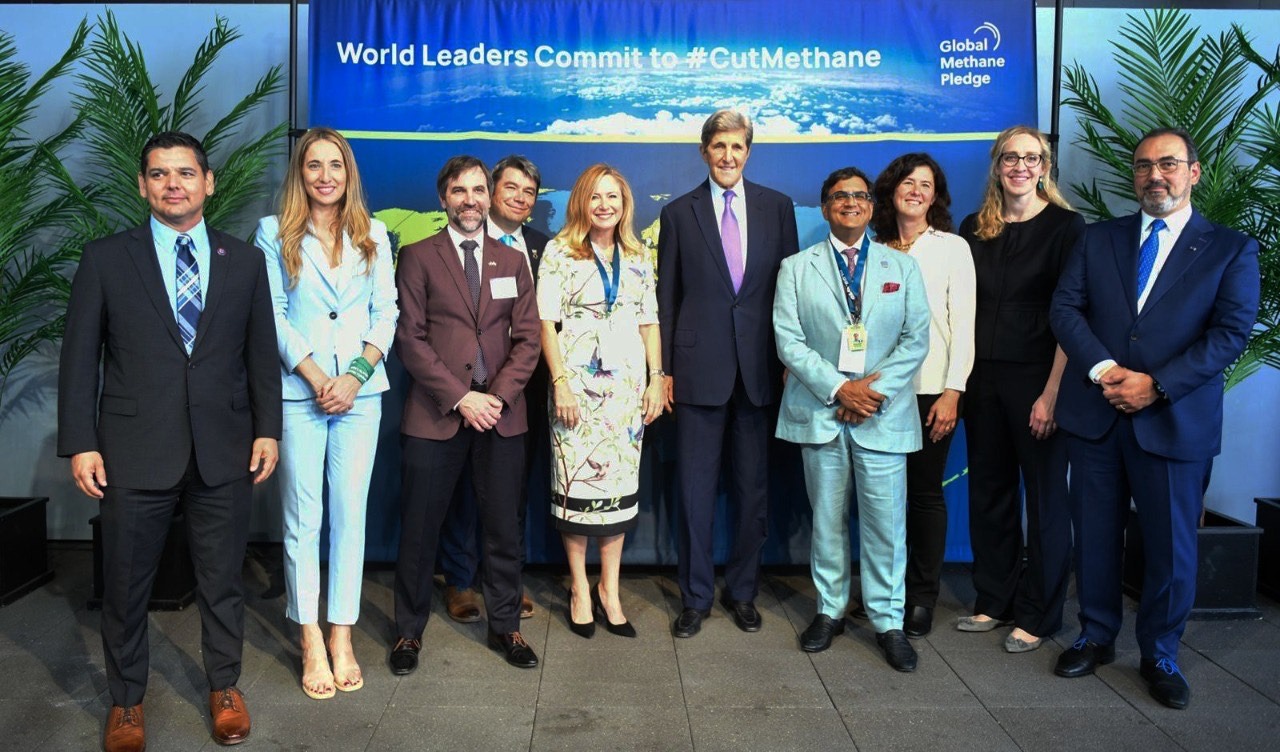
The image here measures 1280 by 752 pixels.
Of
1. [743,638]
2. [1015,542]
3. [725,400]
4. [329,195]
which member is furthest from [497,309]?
[1015,542]

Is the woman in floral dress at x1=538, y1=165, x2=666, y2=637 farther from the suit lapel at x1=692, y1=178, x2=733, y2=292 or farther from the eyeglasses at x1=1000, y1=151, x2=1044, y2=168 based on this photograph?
the eyeglasses at x1=1000, y1=151, x2=1044, y2=168

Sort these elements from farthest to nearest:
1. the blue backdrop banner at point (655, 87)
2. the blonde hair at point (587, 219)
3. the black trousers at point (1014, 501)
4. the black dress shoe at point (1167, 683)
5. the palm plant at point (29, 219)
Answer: the blue backdrop banner at point (655, 87), the palm plant at point (29, 219), the black trousers at point (1014, 501), the blonde hair at point (587, 219), the black dress shoe at point (1167, 683)

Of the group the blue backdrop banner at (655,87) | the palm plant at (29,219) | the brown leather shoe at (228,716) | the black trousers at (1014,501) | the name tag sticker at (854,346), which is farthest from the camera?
the blue backdrop banner at (655,87)

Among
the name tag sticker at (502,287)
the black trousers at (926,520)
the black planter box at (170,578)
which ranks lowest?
the black planter box at (170,578)

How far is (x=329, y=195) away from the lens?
3.35 meters

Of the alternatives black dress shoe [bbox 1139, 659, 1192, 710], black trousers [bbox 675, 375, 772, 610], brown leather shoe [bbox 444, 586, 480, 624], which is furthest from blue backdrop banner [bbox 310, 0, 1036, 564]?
black dress shoe [bbox 1139, 659, 1192, 710]

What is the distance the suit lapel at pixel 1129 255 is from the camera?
3428mm

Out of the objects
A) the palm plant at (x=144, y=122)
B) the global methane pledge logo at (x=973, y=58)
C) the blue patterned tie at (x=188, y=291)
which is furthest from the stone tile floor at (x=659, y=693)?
the global methane pledge logo at (x=973, y=58)

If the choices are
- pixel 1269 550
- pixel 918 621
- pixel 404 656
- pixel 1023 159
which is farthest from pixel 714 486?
pixel 1269 550

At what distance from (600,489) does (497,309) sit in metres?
0.78

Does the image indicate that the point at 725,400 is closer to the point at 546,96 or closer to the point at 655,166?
the point at 655,166

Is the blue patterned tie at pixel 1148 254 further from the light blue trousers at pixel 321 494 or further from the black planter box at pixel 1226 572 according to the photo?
the light blue trousers at pixel 321 494

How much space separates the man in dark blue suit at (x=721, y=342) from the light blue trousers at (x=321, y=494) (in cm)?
120

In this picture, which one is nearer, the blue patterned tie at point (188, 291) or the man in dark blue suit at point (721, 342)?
the blue patterned tie at point (188, 291)
